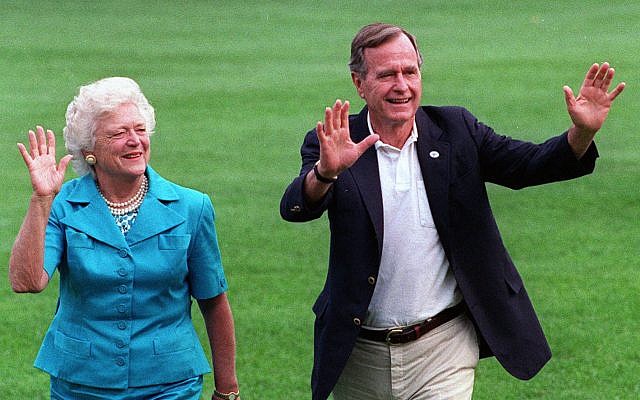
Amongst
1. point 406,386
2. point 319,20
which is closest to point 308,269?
point 406,386

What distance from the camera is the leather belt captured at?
5770 millimetres

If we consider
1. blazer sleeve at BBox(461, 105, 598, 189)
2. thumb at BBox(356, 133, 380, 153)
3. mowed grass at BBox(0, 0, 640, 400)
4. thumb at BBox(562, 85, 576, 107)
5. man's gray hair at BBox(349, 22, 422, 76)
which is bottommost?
mowed grass at BBox(0, 0, 640, 400)

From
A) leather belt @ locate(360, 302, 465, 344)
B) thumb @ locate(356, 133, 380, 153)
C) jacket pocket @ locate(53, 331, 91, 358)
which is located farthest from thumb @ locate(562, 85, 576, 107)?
jacket pocket @ locate(53, 331, 91, 358)

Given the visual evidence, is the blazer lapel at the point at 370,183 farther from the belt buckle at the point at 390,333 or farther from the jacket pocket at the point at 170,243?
the jacket pocket at the point at 170,243

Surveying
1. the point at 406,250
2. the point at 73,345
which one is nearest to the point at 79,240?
the point at 73,345

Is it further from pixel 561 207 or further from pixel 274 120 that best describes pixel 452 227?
pixel 274 120

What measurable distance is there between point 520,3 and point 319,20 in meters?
4.38

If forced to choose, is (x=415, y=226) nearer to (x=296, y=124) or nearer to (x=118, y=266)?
(x=118, y=266)

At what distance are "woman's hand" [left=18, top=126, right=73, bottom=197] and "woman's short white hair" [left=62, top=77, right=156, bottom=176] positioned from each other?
0.13 m

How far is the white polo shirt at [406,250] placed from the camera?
5.68 m

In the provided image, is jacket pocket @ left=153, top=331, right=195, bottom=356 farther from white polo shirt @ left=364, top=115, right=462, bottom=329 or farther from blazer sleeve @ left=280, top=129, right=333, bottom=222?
white polo shirt @ left=364, top=115, right=462, bottom=329

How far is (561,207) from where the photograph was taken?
13859mm

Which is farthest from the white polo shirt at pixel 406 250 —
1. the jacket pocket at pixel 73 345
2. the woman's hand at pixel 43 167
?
the woman's hand at pixel 43 167

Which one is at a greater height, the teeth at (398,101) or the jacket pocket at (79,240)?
the teeth at (398,101)
